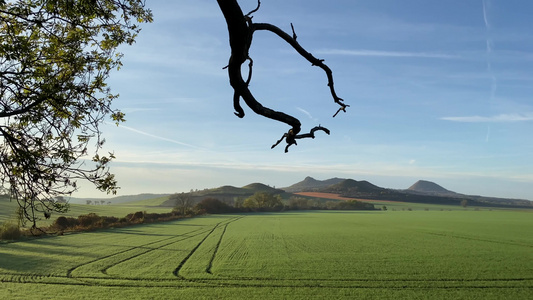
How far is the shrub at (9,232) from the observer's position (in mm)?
33781

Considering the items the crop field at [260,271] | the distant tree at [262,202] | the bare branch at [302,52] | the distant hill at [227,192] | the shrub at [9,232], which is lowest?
the crop field at [260,271]

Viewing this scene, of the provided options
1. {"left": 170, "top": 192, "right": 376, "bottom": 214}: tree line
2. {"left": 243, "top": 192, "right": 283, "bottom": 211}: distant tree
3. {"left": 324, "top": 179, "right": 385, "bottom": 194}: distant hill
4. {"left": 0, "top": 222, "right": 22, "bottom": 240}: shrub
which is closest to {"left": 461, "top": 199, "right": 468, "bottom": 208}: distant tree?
{"left": 324, "top": 179, "right": 385, "bottom": 194}: distant hill

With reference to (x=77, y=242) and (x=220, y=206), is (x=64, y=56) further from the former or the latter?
(x=220, y=206)

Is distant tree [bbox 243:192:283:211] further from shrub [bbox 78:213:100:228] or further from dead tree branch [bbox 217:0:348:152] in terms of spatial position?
dead tree branch [bbox 217:0:348:152]

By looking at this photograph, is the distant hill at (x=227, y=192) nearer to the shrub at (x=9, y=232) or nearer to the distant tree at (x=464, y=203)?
the distant tree at (x=464, y=203)

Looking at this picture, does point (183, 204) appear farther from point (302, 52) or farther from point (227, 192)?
point (302, 52)

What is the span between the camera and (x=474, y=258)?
26.4 metres

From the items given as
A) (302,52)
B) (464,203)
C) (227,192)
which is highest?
(227,192)

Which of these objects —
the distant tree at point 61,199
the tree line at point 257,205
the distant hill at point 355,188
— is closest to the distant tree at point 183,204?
the tree line at point 257,205

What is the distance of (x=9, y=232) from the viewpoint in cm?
3394

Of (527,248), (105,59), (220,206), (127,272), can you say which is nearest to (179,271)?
(127,272)

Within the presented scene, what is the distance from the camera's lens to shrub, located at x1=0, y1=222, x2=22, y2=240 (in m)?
33.8

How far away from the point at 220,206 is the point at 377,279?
280ft

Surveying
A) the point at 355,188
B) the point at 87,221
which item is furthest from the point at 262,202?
the point at 355,188
